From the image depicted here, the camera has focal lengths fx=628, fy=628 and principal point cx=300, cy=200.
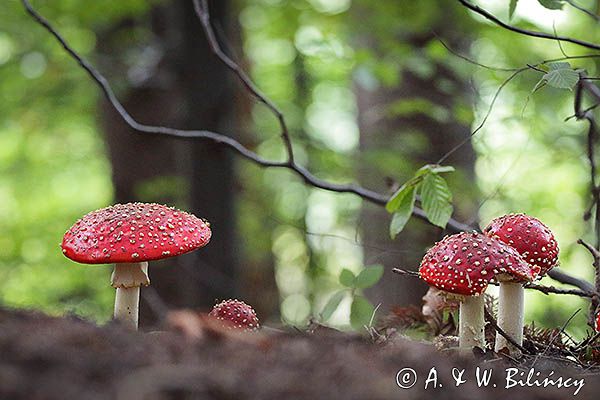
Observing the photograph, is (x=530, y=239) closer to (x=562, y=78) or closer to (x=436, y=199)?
(x=436, y=199)


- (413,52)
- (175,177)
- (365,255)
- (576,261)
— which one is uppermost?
(413,52)

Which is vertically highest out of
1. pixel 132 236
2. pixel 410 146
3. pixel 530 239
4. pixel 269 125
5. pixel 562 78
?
pixel 562 78

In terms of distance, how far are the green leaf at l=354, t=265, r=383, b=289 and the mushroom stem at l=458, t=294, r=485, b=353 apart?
0.52 meters

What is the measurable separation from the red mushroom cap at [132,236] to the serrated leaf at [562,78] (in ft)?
3.66

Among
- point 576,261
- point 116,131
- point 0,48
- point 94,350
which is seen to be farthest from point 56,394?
point 576,261

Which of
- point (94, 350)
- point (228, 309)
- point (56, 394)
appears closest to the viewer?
point (56, 394)

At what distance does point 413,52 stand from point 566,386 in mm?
3668

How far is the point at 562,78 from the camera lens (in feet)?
6.07

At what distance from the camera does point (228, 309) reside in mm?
1939

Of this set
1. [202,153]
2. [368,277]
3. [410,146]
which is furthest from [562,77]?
[410,146]

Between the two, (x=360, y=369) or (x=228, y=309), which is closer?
(x=360, y=369)

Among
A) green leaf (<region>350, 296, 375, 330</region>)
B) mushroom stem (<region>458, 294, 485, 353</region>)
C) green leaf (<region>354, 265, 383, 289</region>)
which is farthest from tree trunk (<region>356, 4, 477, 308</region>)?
mushroom stem (<region>458, 294, 485, 353</region>)

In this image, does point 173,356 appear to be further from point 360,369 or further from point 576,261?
point 576,261

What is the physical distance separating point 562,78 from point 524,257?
54 centimetres
